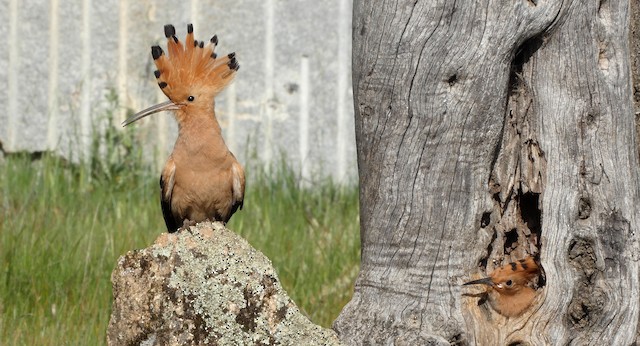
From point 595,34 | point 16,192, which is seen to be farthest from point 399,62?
point 16,192

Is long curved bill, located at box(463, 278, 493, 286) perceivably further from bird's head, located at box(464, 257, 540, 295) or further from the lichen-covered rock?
the lichen-covered rock

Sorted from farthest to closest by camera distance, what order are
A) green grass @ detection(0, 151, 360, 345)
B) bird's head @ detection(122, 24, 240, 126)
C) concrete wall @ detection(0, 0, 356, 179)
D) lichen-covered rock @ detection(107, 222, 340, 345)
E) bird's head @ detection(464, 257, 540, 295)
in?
1. concrete wall @ detection(0, 0, 356, 179)
2. green grass @ detection(0, 151, 360, 345)
3. bird's head @ detection(122, 24, 240, 126)
4. bird's head @ detection(464, 257, 540, 295)
5. lichen-covered rock @ detection(107, 222, 340, 345)

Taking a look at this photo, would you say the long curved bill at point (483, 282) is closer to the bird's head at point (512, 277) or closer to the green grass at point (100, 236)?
the bird's head at point (512, 277)

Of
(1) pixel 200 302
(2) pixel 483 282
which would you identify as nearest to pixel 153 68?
(1) pixel 200 302

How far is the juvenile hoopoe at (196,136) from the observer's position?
528 centimetres

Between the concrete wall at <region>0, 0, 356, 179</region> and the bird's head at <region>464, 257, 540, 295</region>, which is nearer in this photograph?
the bird's head at <region>464, 257, 540, 295</region>

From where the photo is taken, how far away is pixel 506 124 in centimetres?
446

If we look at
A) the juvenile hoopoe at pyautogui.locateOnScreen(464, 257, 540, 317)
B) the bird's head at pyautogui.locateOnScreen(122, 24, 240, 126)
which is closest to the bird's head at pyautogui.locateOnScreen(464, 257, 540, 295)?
the juvenile hoopoe at pyautogui.locateOnScreen(464, 257, 540, 317)

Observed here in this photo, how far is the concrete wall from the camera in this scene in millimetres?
8234

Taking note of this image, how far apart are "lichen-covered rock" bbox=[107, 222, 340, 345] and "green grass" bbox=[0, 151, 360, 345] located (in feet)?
4.57

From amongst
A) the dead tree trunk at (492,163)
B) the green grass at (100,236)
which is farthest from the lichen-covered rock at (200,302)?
the green grass at (100,236)

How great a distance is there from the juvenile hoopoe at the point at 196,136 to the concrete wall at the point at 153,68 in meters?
2.48

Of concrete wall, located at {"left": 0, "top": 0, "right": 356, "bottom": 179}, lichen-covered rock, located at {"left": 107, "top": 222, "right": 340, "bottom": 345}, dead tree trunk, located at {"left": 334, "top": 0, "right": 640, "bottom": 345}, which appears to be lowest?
lichen-covered rock, located at {"left": 107, "top": 222, "right": 340, "bottom": 345}

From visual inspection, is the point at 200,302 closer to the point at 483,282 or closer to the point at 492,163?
the point at 483,282
